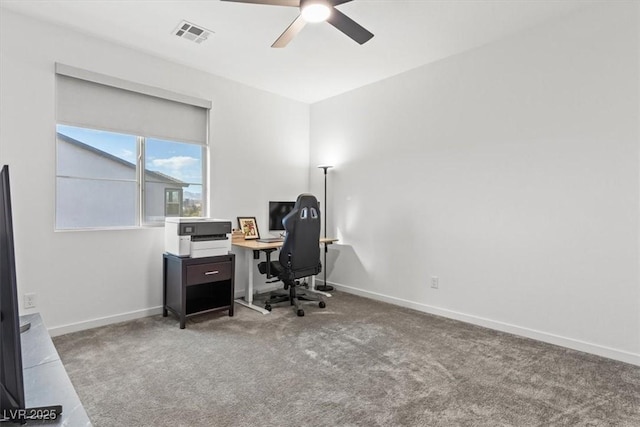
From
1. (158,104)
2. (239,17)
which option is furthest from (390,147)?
(158,104)

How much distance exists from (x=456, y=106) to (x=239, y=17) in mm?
2198

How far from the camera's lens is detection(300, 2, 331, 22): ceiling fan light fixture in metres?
2.21

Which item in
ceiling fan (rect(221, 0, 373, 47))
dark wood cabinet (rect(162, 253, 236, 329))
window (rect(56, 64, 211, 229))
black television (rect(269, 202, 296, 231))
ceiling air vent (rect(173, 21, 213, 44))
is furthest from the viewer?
black television (rect(269, 202, 296, 231))

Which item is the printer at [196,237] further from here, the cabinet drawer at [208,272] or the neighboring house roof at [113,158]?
the neighboring house roof at [113,158]

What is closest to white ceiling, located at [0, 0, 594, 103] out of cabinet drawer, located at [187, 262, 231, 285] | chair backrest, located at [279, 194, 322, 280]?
chair backrest, located at [279, 194, 322, 280]

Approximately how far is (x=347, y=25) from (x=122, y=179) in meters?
2.56

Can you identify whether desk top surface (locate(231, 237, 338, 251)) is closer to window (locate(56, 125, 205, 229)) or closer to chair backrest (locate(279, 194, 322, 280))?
chair backrest (locate(279, 194, 322, 280))

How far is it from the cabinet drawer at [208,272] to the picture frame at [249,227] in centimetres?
79

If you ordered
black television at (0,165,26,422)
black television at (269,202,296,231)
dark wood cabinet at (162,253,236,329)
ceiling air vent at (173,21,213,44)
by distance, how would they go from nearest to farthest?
black television at (0,165,26,422) → ceiling air vent at (173,21,213,44) → dark wood cabinet at (162,253,236,329) → black television at (269,202,296,231)

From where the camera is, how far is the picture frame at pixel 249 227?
423 centimetres

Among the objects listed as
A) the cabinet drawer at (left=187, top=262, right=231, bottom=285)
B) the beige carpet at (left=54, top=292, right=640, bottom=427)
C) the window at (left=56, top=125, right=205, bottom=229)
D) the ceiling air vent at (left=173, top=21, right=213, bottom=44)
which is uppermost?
the ceiling air vent at (left=173, top=21, right=213, bottom=44)

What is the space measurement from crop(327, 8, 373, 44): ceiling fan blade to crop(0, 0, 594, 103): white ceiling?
287mm

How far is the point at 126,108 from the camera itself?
3.35 meters

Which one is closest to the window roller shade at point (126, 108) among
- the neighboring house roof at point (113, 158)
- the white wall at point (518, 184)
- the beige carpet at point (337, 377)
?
the neighboring house roof at point (113, 158)
